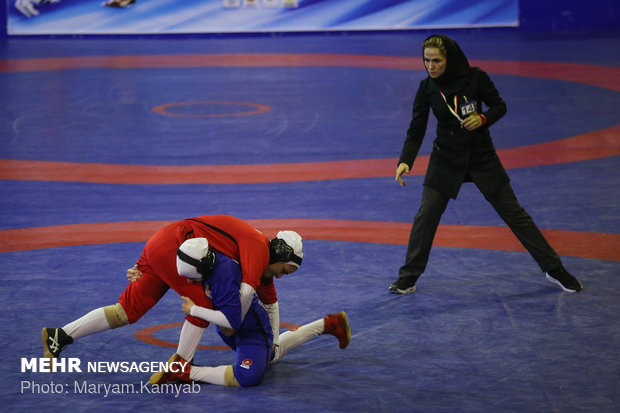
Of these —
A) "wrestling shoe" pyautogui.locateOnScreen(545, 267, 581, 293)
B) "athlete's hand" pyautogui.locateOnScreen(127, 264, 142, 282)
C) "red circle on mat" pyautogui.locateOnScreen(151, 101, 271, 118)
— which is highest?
"athlete's hand" pyautogui.locateOnScreen(127, 264, 142, 282)

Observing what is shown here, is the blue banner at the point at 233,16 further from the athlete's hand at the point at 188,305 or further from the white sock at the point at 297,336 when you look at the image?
the athlete's hand at the point at 188,305

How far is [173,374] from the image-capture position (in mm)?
4922

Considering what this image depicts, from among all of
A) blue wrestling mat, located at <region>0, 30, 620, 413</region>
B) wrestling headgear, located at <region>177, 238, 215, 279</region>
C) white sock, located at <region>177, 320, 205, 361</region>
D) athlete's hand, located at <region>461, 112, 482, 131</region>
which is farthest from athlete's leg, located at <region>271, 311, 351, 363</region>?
athlete's hand, located at <region>461, 112, 482, 131</region>

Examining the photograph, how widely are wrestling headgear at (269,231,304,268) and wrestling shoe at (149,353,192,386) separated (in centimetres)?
70

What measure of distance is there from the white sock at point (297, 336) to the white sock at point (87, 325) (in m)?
0.97

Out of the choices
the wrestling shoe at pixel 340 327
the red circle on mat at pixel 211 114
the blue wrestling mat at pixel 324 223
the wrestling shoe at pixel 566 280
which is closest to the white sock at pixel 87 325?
the blue wrestling mat at pixel 324 223

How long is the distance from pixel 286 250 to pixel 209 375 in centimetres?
76

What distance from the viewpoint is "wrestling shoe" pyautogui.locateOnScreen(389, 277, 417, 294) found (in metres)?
6.48

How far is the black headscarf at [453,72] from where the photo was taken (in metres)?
6.27

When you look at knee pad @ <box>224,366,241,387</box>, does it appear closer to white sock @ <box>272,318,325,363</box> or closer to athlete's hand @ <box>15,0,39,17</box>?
white sock @ <box>272,318,325,363</box>

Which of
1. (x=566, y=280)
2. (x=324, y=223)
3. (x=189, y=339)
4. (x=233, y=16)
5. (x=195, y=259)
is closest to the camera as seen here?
(x=195, y=259)

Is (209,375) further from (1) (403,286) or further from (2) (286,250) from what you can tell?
(1) (403,286)

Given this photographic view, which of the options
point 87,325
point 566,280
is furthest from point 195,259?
point 566,280

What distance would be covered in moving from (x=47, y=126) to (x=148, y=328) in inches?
→ 292
